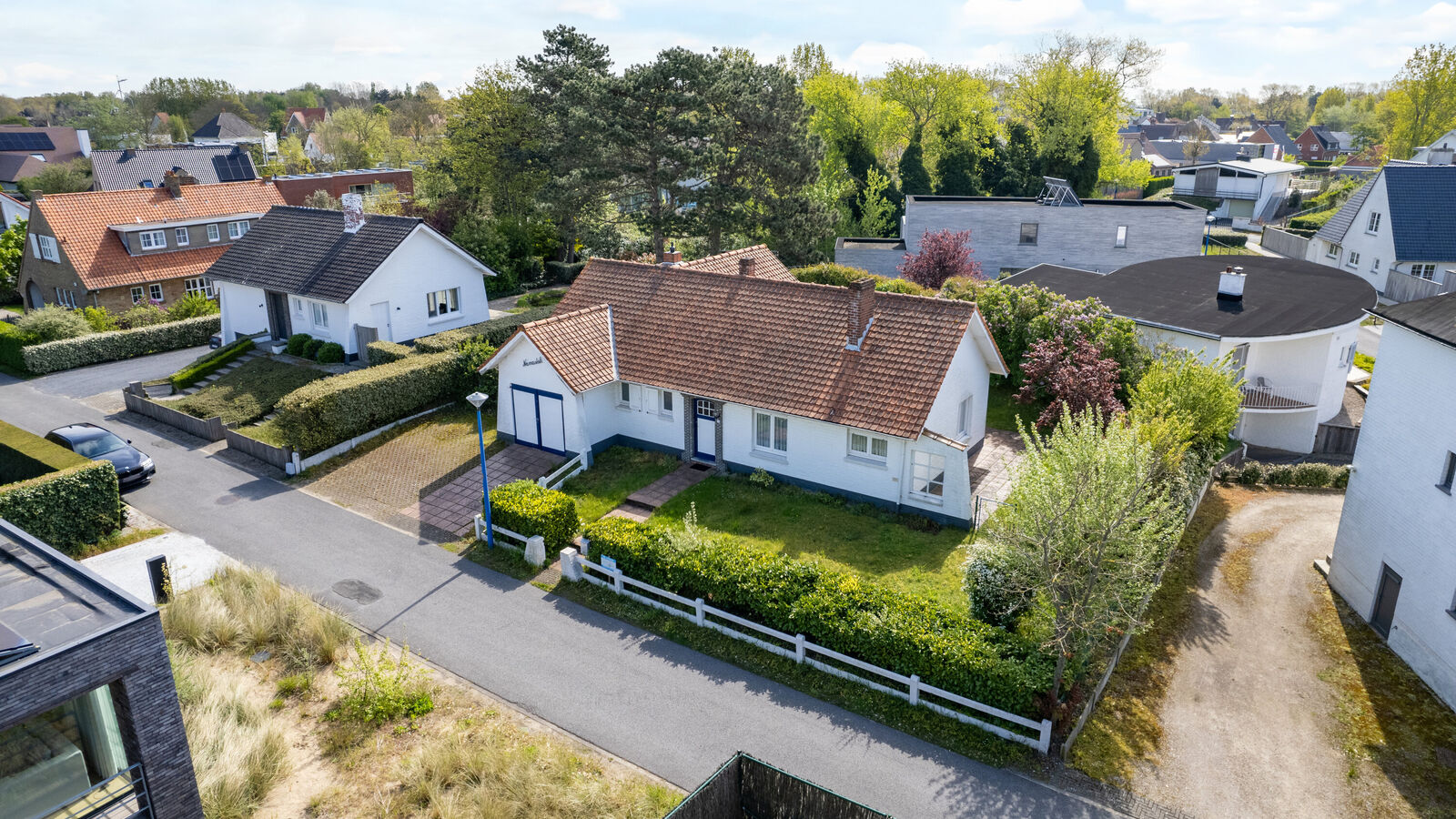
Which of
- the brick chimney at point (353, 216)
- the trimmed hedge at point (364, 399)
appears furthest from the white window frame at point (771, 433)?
the brick chimney at point (353, 216)

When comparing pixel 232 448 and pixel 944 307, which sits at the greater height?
pixel 944 307

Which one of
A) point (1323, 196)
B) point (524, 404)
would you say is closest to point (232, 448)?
point (524, 404)

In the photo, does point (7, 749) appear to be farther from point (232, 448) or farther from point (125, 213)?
point (125, 213)

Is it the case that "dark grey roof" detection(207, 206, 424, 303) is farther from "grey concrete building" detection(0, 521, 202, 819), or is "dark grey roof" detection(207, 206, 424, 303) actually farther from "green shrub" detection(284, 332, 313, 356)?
"grey concrete building" detection(0, 521, 202, 819)

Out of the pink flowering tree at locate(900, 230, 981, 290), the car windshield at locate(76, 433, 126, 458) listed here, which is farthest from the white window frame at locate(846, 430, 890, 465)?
the car windshield at locate(76, 433, 126, 458)

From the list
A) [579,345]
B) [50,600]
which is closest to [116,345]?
[579,345]

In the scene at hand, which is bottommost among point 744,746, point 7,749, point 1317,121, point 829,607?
point 744,746
